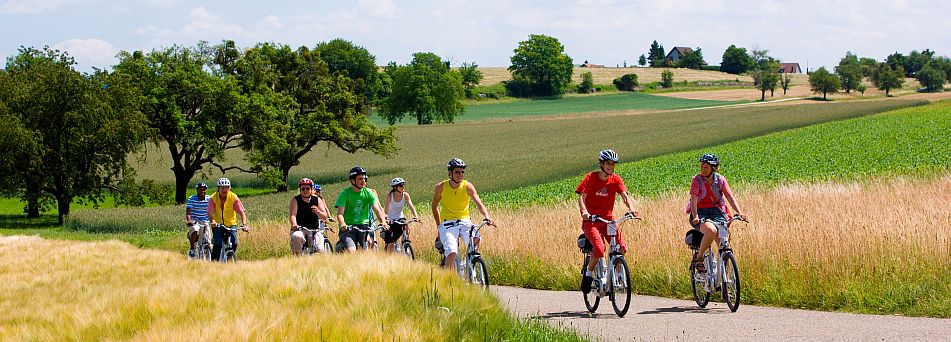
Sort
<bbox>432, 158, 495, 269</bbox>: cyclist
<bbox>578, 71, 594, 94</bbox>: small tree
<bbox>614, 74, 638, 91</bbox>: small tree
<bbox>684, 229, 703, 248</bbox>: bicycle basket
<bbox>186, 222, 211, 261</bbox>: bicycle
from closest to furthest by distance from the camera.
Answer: <bbox>684, 229, 703, 248</bbox>: bicycle basket
<bbox>432, 158, 495, 269</bbox>: cyclist
<bbox>186, 222, 211, 261</bbox>: bicycle
<bbox>578, 71, 594, 94</bbox>: small tree
<bbox>614, 74, 638, 91</bbox>: small tree

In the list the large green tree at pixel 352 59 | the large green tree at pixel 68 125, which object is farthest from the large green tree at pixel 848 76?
the large green tree at pixel 68 125

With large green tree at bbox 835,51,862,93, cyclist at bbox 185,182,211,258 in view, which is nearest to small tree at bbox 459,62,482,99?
large green tree at bbox 835,51,862,93

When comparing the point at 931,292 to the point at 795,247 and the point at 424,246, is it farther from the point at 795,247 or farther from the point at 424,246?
the point at 424,246

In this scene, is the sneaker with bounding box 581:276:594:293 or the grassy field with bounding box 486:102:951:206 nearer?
the sneaker with bounding box 581:276:594:293

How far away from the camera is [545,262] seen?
17.2 metres

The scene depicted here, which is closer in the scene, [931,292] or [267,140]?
[931,292]

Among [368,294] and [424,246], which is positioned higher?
[368,294]

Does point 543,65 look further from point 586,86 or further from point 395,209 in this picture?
point 395,209

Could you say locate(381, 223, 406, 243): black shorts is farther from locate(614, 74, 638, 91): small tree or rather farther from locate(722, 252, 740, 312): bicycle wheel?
locate(614, 74, 638, 91): small tree

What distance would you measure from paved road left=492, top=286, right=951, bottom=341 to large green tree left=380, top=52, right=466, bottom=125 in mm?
92131

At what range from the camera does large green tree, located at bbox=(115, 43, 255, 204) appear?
167 feet

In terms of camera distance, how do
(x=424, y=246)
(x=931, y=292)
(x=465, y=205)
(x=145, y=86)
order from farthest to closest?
(x=145, y=86)
(x=424, y=246)
(x=465, y=205)
(x=931, y=292)

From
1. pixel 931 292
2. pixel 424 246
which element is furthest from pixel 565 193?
pixel 931 292

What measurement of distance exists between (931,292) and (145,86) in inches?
1748
